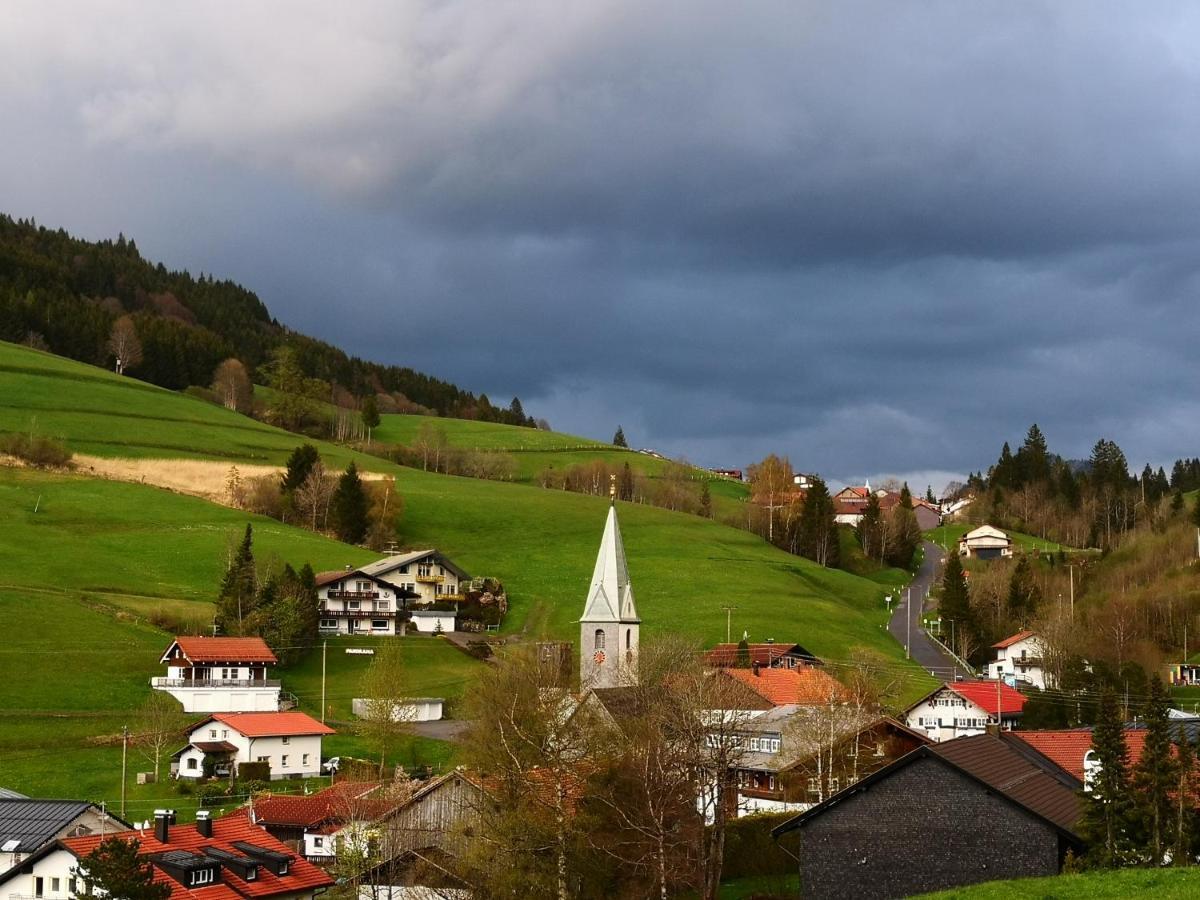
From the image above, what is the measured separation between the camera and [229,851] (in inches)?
1927

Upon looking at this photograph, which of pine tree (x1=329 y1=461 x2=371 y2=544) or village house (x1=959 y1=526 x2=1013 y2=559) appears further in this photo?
village house (x1=959 y1=526 x2=1013 y2=559)

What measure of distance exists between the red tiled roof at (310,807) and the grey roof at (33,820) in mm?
10920

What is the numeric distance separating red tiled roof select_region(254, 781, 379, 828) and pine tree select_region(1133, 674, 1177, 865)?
3187 cm

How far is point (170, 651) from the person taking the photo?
288 ft

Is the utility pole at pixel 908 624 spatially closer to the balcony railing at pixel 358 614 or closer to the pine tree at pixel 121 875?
the balcony railing at pixel 358 614

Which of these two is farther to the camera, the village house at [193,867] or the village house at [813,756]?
the village house at [813,756]

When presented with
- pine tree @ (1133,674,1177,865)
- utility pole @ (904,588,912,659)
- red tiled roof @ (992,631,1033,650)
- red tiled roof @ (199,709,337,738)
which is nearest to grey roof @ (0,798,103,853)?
red tiled roof @ (199,709,337,738)

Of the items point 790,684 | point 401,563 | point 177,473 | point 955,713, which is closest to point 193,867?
point 790,684

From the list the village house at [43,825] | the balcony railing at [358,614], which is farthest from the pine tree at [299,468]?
the village house at [43,825]

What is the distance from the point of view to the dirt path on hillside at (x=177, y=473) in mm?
145875

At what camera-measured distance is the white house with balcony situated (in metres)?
86.1

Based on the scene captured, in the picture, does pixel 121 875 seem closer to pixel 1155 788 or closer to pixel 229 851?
pixel 229 851

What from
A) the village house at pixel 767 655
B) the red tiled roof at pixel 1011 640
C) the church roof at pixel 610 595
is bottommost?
the village house at pixel 767 655

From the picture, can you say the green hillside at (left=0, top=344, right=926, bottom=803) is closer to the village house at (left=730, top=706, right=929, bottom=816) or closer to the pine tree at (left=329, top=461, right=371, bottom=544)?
the pine tree at (left=329, top=461, right=371, bottom=544)
